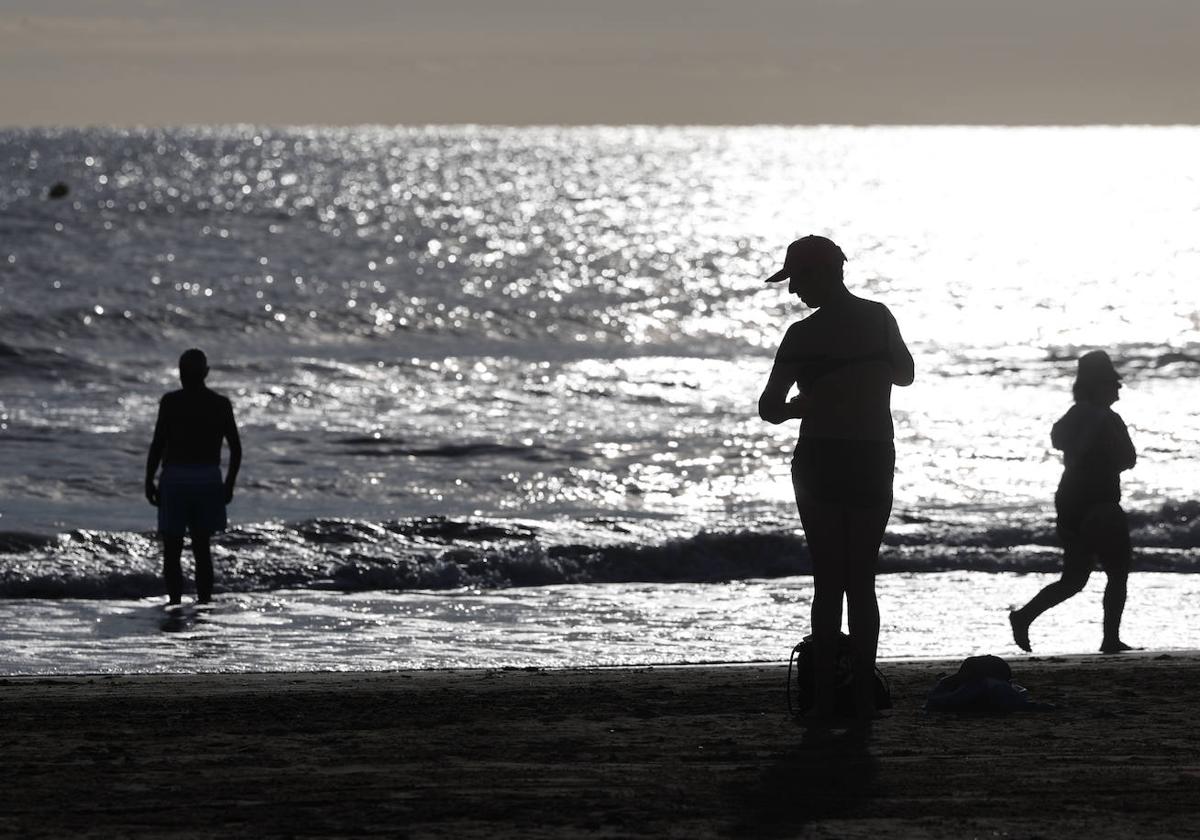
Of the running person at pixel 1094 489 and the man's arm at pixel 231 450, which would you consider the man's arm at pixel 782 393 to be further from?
the man's arm at pixel 231 450

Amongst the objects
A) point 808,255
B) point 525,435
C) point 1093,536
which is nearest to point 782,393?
point 808,255

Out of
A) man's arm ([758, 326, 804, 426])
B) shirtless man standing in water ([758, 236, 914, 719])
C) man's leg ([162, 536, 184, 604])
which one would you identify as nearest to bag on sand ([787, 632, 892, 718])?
shirtless man standing in water ([758, 236, 914, 719])

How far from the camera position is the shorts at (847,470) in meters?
5.76

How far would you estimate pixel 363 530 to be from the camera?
14.3 m

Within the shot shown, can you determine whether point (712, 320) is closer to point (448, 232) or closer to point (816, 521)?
point (448, 232)

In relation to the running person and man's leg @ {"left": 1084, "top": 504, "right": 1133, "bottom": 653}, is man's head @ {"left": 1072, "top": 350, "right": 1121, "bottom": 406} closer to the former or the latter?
the running person

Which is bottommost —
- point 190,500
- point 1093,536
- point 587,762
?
point 587,762

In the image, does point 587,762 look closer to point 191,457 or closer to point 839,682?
point 839,682

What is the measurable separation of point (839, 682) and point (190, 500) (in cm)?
595

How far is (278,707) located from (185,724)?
0.47 meters

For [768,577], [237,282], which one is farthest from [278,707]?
[237,282]

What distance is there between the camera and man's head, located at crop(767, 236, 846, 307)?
19.0ft

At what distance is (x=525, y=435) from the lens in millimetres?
21062

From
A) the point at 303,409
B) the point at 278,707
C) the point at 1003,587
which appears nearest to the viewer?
the point at 278,707
